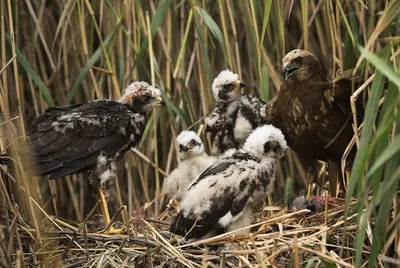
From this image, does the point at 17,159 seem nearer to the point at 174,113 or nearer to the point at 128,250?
the point at 128,250

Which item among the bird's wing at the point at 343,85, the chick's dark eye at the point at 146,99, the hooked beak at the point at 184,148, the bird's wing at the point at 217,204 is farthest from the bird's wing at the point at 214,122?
the bird's wing at the point at 217,204

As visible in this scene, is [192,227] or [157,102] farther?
[157,102]

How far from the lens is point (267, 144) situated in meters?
4.29

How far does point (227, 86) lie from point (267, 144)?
0.90 m

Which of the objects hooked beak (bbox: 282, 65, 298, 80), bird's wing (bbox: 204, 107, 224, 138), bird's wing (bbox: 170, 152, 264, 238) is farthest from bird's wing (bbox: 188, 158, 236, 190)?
bird's wing (bbox: 204, 107, 224, 138)

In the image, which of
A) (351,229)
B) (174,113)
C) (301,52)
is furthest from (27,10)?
(351,229)

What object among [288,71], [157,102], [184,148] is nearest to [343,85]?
[288,71]

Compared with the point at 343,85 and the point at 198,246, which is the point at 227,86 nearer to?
the point at 343,85

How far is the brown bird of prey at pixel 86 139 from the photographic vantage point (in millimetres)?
4699

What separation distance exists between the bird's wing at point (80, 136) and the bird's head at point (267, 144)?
3.02 ft

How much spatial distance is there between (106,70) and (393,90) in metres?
2.70

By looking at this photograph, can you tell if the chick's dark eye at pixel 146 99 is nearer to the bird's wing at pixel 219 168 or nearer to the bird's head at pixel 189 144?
the bird's head at pixel 189 144

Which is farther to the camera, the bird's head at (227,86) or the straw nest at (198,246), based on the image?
the bird's head at (227,86)

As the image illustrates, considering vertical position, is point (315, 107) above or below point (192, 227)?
above
